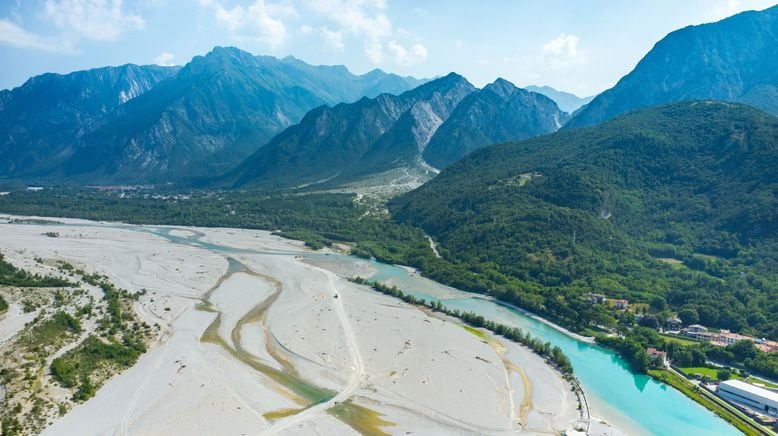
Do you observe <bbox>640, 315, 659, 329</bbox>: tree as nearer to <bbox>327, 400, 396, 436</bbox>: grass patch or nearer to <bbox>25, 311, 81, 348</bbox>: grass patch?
<bbox>327, 400, 396, 436</bbox>: grass patch

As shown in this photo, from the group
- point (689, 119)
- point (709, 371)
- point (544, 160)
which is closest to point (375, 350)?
point (709, 371)

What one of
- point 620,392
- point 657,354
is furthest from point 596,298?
point 620,392

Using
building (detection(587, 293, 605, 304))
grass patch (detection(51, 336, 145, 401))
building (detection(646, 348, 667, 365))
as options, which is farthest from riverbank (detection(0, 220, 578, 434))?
building (detection(587, 293, 605, 304))

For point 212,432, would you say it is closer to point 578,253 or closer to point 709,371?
point 709,371

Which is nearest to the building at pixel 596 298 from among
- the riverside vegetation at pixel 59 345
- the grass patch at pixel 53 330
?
the riverside vegetation at pixel 59 345

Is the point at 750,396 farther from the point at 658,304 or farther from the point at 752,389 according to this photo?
the point at 658,304

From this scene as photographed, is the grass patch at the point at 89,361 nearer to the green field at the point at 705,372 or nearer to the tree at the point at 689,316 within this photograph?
the green field at the point at 705,372
